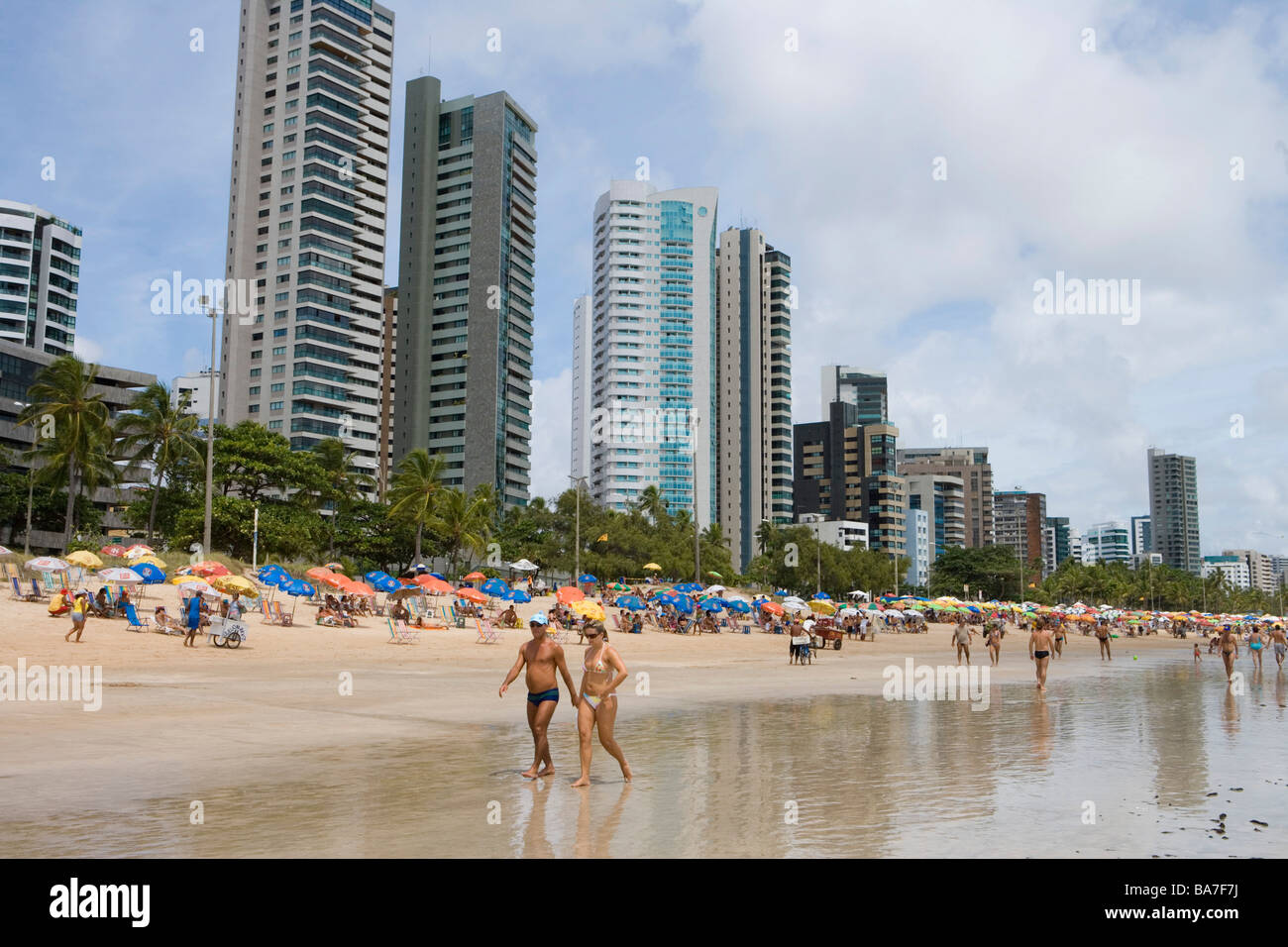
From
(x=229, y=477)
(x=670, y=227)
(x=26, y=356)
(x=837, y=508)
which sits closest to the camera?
(x=229, y=477)

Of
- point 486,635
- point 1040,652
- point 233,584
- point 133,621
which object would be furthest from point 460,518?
point 1040,652

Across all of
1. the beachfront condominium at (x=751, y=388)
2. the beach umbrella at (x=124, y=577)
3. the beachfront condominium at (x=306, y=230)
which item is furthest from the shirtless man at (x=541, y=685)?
the beachfront condominium at (x=751, y=388)

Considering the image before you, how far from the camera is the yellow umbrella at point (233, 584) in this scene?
28.1 m

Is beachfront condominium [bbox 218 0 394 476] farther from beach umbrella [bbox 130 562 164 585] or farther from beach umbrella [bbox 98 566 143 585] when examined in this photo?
beach umbrella [bbox 130 562 164 585]

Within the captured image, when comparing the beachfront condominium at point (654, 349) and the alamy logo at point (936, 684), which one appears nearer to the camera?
the alamy logo at point (936, 684)

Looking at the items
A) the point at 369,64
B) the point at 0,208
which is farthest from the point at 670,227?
the point at 0,208

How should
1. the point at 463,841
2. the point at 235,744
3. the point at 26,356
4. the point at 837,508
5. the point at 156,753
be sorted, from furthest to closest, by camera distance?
the point at 837,508 < the point at 26,356 < the point at 235,744 < the point at 156,753 < the point at 463,841

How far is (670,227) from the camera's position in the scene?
164 meters

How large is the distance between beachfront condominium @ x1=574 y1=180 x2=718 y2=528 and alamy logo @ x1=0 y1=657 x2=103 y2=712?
5361 inches

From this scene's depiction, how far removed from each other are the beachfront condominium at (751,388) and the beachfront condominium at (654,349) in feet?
9.17

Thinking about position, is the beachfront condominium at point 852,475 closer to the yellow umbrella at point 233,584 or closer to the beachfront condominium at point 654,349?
the beachfront condominium at point 654,349

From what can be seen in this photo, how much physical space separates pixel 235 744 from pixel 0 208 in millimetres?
134664

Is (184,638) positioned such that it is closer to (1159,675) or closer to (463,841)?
(463,841)
